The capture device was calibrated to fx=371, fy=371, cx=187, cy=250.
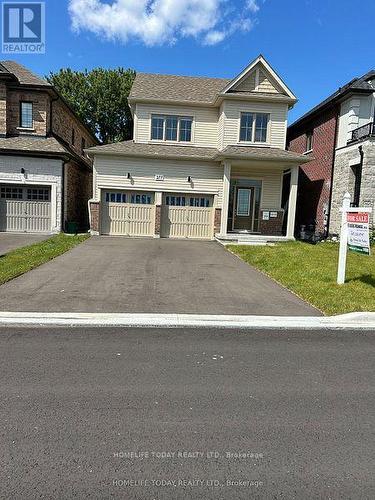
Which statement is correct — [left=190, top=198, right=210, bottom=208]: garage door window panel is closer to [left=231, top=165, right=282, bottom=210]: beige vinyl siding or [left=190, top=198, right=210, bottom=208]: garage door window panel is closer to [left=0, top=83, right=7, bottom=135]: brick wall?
[left=231, top=165, right=282, bottom=210]: beige vinyl siding

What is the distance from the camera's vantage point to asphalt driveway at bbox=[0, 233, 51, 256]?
14294mm

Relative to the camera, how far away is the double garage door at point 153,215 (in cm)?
1967

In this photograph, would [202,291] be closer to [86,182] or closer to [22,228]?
[22,228]

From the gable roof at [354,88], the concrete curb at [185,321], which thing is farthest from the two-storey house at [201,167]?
the concrete curb at [185,321]

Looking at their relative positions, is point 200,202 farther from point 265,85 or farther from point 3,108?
point 3,108

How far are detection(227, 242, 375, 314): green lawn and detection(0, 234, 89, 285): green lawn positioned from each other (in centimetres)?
679

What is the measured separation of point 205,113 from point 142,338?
58.1 ft

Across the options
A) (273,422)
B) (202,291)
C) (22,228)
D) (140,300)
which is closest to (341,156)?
(202,291)

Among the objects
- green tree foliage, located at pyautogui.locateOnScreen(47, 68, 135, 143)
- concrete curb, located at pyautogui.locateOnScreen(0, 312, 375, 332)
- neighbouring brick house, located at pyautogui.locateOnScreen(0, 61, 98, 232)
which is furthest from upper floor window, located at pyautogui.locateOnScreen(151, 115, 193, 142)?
green tree foliage, located at pyautogui.locateOnScreen(47, 68, 135, 143)

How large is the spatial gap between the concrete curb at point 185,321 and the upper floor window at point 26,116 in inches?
672

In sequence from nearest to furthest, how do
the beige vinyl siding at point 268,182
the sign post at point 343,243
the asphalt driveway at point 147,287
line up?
the asphalt driveway at point 147,287 < the sign post at point 343,243 < the beige vinyl siding at point 268,182

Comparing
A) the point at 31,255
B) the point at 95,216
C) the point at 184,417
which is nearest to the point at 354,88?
the point at 95,216

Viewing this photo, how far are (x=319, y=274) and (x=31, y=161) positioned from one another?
15643 millimetres

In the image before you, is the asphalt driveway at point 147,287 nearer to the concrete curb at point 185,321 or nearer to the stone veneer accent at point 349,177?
the concrete curb at point 185,321
